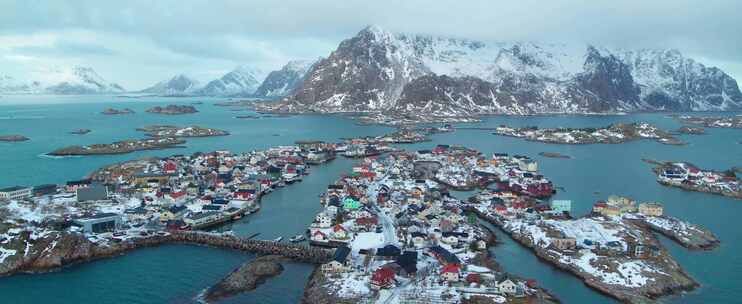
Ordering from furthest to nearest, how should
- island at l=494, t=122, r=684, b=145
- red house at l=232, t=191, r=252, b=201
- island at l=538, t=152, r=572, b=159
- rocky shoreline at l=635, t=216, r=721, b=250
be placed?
island at l=494, t=122, r=684, b=145
island at l=538, t=152, r=572, b=159
red house at l=232, t=191, r=252, b=201
rocky shoreline at l=635, t=216, r=721, b=250

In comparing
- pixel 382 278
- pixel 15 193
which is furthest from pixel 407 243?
pixel 15 193

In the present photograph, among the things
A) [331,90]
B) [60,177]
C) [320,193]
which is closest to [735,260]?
[320,193]

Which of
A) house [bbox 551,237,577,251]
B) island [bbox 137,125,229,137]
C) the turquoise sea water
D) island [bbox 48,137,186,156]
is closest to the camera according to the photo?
the turquoise sea water

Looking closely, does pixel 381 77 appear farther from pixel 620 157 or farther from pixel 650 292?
pixel 650 292

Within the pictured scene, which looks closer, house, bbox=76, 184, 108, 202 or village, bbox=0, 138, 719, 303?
village, bbox=0, 138, 719, 303

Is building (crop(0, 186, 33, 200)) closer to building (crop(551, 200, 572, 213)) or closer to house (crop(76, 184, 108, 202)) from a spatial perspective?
house (crop(76, 184, 108, 202))

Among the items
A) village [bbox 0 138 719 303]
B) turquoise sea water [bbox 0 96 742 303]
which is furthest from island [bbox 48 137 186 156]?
village [bbox 0 138 719 303]

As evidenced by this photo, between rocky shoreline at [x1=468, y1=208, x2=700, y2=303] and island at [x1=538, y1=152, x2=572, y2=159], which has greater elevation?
island at [x1=538, y1=152, x2=572, y2=159]

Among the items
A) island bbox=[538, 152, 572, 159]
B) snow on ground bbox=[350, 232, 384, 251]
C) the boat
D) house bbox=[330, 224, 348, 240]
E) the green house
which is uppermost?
island bbox=[538, 152, 572, 159]
